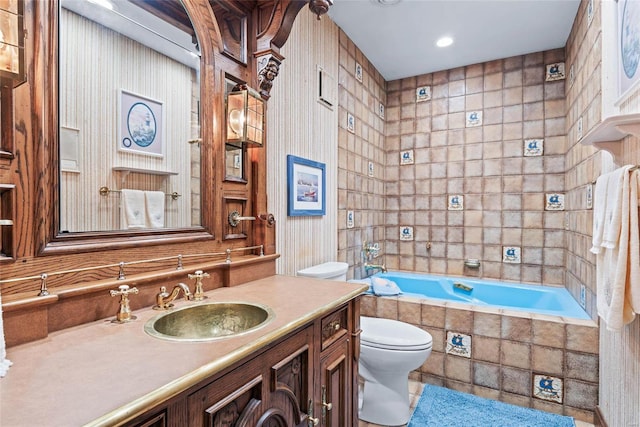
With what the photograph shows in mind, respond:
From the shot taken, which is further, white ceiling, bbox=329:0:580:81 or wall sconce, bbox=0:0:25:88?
white ceiling, bbox=329:0:580:81

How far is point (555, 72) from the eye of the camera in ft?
9.82

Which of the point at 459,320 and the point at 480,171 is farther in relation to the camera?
the point at 480,171

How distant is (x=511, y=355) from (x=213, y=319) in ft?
6.41

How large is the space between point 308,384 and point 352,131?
221 centimetres

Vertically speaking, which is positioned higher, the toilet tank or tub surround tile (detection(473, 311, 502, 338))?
the toilet tank

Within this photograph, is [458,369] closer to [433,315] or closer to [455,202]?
[433,315]

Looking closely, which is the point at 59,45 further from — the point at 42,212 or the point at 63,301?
the point at 63,301

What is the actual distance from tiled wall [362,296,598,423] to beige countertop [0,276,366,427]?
5.29ft

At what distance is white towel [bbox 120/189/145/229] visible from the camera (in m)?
1.12

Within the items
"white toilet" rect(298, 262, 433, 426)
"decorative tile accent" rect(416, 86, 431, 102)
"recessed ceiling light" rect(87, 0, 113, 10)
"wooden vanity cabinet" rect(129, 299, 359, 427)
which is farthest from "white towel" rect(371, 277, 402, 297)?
"recessed ceiling light" rect(87, 0, 113, 10)

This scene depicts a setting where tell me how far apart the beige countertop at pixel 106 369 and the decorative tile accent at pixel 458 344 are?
5.40 feet

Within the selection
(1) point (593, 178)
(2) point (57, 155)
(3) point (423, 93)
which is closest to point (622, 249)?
(1) point (593, 178)

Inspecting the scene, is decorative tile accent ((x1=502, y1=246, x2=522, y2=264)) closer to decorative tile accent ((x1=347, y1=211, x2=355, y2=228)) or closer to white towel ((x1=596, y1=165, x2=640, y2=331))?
decorative tile accent ((x1=347, y1=211, x2=355, y2=228))

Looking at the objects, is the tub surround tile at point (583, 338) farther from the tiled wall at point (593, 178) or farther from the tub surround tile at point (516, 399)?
the tub surround tile at point (516, 399)
